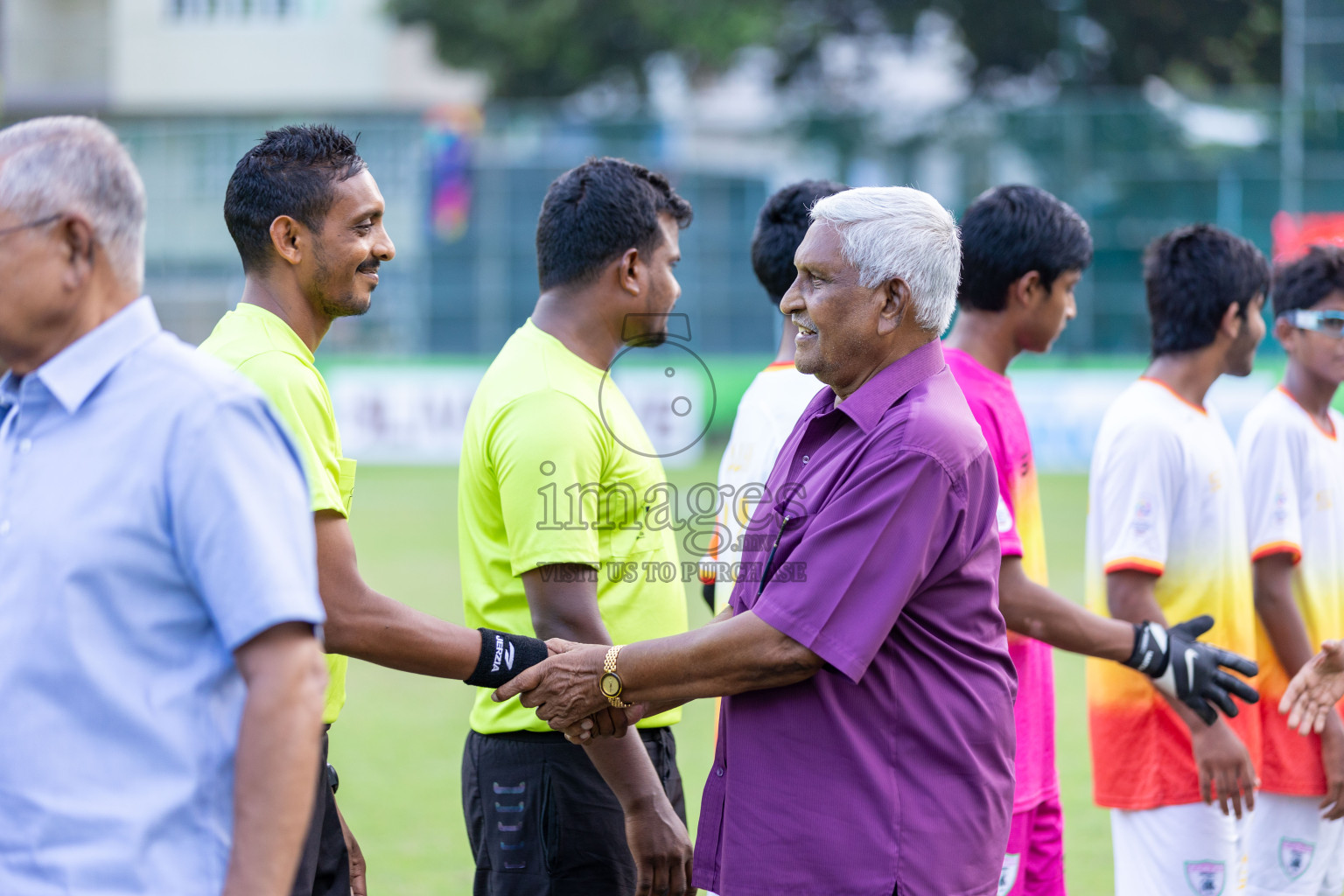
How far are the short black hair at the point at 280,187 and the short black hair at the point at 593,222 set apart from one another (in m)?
0.71

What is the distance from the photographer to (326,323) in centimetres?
349

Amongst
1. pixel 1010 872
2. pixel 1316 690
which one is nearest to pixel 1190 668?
pixel 1316 690

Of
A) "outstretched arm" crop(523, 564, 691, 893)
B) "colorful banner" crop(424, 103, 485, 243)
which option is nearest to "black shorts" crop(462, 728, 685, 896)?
"outstretched arm" crop(523, 564, 691, 893)

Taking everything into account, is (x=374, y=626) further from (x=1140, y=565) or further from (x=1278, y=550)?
(x=1278, y=550)

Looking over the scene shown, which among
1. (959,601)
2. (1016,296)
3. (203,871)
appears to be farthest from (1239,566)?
(203,871)

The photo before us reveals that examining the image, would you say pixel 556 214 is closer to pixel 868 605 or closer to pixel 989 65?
pixel 868 605

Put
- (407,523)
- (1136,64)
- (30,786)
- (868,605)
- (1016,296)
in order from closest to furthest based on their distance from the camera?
1. (30,786)
2. (868,605)
3. (1016,296)
4. (407,523)
5. (1136,64)

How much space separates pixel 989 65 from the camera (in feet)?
123

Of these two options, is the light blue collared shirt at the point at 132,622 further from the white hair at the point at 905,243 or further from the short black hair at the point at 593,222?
the short black hair at the point at 593,222

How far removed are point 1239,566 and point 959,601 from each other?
76.9 inches

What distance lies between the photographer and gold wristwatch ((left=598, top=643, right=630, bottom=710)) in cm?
321

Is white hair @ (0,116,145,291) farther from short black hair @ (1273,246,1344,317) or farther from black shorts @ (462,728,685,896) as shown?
short black hair @ (1273,246,1344,317)

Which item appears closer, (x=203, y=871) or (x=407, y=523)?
(x=203, y=871)

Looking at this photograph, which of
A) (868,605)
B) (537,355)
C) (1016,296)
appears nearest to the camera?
(868,605)
